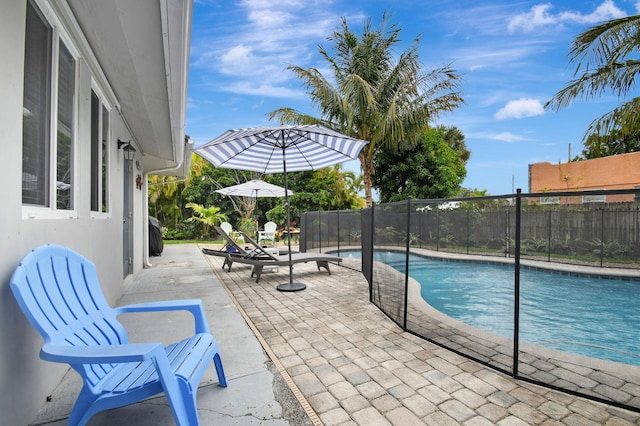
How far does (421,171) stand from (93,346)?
15924 mm

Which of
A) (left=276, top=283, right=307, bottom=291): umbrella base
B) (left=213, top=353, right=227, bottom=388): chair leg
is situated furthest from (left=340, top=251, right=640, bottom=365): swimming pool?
(left=213, top=353, right=227, bottom=388): chair leg

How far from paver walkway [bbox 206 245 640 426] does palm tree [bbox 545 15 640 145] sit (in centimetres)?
974

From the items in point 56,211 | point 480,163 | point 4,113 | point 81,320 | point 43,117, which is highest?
point 480,163

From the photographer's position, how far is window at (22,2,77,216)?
2332mm

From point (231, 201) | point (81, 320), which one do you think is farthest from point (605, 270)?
point (231, 201)

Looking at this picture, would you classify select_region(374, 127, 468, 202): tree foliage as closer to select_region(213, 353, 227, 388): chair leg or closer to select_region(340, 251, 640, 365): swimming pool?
select_region(340, 251, 640, 365): swimming pool

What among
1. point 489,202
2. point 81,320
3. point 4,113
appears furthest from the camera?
point 489,202

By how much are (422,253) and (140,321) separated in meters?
3.80

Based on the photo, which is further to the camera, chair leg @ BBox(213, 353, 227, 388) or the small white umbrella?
the small white umbrella

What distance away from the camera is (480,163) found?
1438 inches

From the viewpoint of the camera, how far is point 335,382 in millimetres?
2768

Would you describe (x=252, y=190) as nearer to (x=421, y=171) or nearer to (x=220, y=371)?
(x=421, y=171)

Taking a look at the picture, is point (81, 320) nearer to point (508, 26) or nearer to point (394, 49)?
point (394, 49)

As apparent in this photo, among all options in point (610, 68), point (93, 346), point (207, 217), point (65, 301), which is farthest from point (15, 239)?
point (207, 217)
